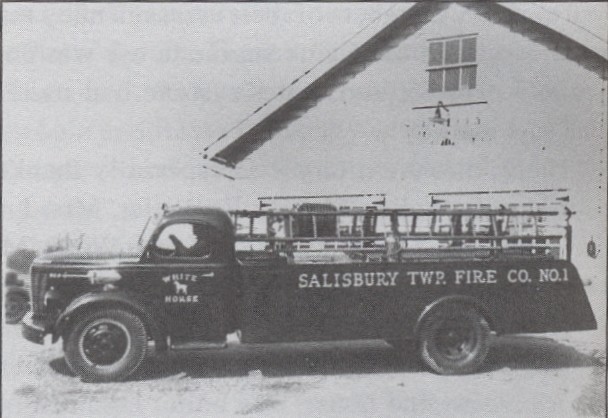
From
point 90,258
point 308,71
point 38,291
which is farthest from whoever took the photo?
point 308,71

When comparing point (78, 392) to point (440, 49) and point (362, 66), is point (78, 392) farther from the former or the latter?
point (440, 49)

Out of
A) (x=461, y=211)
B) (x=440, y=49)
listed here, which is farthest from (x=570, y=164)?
(x=440, y=49)

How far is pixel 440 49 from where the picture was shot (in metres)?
5.71

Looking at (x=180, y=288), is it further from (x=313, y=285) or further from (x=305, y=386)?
(x=305, y=386)

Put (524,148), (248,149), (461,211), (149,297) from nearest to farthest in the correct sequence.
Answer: (149,297) → (461,211) → (524,148) → (248,149)

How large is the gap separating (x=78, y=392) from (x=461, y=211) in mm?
3894

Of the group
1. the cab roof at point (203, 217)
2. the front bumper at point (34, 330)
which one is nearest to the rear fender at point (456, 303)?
the cab roof at point (203, 217)

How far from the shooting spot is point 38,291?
4.70 meters

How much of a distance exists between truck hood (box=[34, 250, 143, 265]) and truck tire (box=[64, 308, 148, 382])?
1.48 feet

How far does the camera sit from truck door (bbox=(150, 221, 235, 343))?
15.5 ft

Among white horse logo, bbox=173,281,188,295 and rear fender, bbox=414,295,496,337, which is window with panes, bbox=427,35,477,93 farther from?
white horse logo, bbox=173,281,188,295

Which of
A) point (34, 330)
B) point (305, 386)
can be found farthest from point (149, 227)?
point (305, 386)

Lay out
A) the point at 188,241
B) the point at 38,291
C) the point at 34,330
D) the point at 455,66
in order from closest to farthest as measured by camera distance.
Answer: the point at 34,330 → the point at 38,291 → the point at 188,241 → the point at 455,66

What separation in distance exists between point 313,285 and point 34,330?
2.54 m
